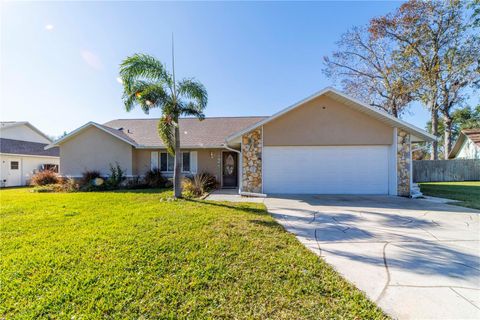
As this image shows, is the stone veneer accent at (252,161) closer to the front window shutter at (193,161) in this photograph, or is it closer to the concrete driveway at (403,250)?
the concrete driveway at (403,250)

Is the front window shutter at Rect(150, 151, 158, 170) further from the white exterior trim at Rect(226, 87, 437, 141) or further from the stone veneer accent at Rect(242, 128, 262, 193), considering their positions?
the white exterior trim at Rect(226, 87, 437, 141)

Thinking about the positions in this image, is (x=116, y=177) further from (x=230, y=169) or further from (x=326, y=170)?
(x=326, y=170)

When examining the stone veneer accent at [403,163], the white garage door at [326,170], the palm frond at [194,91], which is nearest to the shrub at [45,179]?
the palm frond at [194,91]

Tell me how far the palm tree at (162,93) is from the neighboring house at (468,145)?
26.6m

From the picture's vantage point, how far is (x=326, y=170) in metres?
10.1

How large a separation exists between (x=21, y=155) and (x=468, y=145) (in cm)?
4218

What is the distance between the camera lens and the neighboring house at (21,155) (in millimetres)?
16562

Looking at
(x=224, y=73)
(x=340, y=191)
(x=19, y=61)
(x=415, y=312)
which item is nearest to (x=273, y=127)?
(x=340, y=191)

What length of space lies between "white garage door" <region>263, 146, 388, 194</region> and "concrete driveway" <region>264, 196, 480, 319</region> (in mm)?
→ 2405

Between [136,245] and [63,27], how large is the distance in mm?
9753

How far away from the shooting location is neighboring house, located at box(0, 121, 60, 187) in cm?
1656

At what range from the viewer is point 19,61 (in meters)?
9.08

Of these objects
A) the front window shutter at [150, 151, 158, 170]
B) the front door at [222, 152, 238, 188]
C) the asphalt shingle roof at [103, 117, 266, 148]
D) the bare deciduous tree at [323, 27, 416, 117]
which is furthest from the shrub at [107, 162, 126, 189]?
the bare deciduous tree at [323, 27, 416, 117]

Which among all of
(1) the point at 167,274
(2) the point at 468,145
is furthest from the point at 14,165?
(2) the point at 468,145
